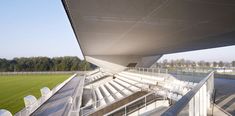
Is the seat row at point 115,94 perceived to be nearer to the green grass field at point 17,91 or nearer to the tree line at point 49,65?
the green grass field at point 17,91

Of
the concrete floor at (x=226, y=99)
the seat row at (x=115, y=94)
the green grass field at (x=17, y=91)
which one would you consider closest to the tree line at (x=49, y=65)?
the green grass field at (x=17, y=91)

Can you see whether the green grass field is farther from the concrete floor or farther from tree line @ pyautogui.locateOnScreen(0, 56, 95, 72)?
tree line @ pyautogui.locateOnScreen(0, 56, 95, 72)

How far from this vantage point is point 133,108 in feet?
30.0

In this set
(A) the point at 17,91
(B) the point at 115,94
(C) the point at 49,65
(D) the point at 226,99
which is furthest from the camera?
(C) the point at 49,65

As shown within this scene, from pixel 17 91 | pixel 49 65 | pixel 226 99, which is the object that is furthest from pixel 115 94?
pixel 49 65

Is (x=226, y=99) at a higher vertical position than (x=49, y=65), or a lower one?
lower

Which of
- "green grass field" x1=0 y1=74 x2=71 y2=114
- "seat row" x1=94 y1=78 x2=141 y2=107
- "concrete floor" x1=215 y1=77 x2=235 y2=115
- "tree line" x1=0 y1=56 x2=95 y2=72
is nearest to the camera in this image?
"concrete floor" x1=215 y1=77 x2=235 y2=115

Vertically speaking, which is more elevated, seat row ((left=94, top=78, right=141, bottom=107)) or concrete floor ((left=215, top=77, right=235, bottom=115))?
concrete floor ((left=215, top=77, right=235, bottom=115))

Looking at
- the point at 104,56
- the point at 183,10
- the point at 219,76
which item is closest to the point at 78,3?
the point at 183,10

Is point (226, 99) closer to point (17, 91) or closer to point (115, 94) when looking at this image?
point (115, 94)

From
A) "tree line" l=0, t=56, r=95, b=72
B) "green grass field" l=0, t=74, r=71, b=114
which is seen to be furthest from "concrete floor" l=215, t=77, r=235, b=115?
"tree line" l=0, t=56, r=95, b=72

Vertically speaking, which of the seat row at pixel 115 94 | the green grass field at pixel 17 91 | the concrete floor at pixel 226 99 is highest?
the concrete floor at pixel 226 99

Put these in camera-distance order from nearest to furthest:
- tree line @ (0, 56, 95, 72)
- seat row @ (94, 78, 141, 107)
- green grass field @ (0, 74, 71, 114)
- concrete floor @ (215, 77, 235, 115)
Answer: concrete floor @ (215, 77, 235, 115), seat row @ (94, 78, 141, 107), green grass field @ (0, 74, 71, 114), tree line @ (0, 56, 95, 72)

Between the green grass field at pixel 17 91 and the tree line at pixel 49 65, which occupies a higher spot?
the tree line at pixel 49 65
